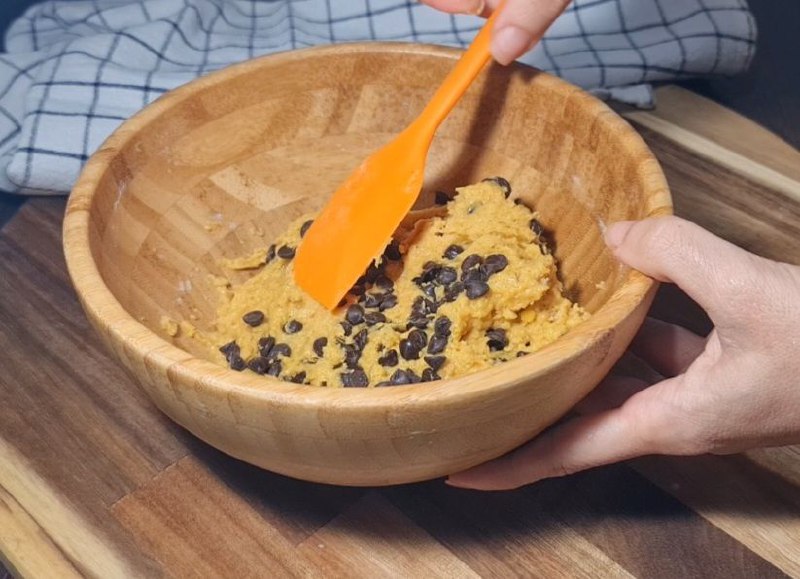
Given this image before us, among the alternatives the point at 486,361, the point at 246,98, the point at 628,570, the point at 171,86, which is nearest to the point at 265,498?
the point at 486,361

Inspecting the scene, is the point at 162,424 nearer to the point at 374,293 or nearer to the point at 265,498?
the point at 265,498

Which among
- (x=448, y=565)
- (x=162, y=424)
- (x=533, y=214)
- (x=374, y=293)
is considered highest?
(x=533, y=214)

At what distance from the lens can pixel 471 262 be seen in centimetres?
117

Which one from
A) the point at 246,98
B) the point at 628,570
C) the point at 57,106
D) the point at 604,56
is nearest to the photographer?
the point at 628,570

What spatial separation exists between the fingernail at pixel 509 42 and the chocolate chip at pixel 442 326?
380mm

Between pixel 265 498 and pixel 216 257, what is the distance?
398 mm

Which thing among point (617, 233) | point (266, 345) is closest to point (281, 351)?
point (266, 345)

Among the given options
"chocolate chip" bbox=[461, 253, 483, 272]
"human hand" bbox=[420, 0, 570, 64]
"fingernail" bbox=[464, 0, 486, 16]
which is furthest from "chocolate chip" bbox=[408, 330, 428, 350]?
"fingernail" bbox=[464, 0, 486, 16]

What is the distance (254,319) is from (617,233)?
1.63 feet

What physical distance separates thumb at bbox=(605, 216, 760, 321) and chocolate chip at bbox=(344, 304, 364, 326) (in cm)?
36

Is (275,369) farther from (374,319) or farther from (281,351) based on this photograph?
(374,319)

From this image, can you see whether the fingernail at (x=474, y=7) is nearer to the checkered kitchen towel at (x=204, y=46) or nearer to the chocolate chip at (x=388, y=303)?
the checkered kitchen towel at (x=204, y=46)

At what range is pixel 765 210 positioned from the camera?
5.22ft

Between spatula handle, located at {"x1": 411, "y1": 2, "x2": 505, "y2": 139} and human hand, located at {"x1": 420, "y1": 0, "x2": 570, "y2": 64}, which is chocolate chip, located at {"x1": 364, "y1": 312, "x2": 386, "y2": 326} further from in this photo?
human hand, located at {"x1": 420, "y1": 0, "x2": 570, "y2": 64}
